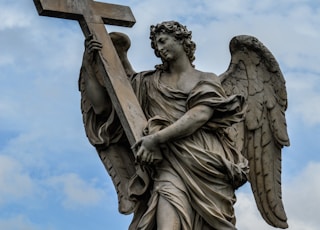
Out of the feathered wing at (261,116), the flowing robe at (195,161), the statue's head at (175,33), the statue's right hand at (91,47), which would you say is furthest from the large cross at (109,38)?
the feathered wing at (261,116)

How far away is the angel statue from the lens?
12.8m

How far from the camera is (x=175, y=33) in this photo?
44.1 feet

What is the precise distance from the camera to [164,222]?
12586mm

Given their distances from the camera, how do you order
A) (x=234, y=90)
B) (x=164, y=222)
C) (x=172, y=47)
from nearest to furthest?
(x=164, y=222), (x=172, y=47), (x=234, y=90)

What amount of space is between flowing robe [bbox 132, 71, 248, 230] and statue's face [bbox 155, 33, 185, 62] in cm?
32

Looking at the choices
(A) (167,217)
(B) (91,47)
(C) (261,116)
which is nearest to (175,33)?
(B) (91,47)

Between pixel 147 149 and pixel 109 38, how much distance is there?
1531 millimetres

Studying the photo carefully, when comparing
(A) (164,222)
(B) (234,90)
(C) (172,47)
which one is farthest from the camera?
(B) (234,90)

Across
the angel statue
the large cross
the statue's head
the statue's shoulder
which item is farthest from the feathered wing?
the large cross

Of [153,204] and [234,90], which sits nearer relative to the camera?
[153,204]

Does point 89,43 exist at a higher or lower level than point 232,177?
higher

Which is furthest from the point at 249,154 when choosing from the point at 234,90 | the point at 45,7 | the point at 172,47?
the point at 45,7

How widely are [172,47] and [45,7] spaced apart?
1356 millimetres

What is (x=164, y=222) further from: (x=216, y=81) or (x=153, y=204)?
(x=216, y=81)
